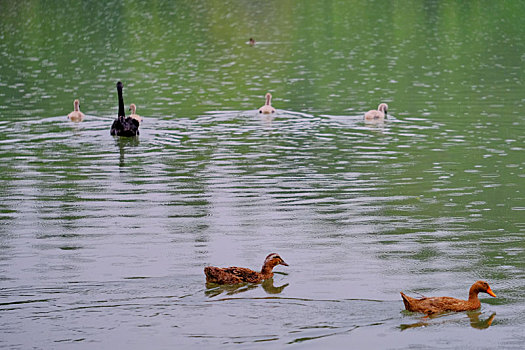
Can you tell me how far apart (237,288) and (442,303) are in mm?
2711

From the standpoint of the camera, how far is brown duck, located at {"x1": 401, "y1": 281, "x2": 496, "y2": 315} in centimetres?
1178

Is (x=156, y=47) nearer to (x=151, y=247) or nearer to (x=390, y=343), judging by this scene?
(x=151, y=247)

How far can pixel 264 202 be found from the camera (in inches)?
724

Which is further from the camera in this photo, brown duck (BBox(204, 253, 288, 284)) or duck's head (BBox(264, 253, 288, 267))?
duck's head (BBox(264, 253, 288, 267))

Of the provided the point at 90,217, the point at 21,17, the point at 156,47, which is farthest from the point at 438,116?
the point at 21,17

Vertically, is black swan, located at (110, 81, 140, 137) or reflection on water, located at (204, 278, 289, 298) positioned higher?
black swan, located at (110, 81, 140, 137)

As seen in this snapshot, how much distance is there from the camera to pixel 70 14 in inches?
2943

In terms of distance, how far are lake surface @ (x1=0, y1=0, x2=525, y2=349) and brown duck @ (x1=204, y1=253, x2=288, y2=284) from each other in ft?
0.43

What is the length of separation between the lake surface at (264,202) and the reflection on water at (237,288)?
0.04 meters

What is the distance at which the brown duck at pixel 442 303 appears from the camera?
38.7ft

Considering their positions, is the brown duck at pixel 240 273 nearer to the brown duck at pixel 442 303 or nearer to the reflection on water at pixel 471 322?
the brown duck at pixel 442 303

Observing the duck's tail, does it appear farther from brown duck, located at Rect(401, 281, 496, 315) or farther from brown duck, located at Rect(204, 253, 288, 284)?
brown duck, located at Rect(204, 253, 288, 284)

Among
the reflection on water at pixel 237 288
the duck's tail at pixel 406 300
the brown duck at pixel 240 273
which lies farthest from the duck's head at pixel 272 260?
the duck's tail at pixel 406 300

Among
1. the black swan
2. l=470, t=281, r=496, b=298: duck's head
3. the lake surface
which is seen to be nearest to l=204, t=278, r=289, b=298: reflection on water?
the lake surface
